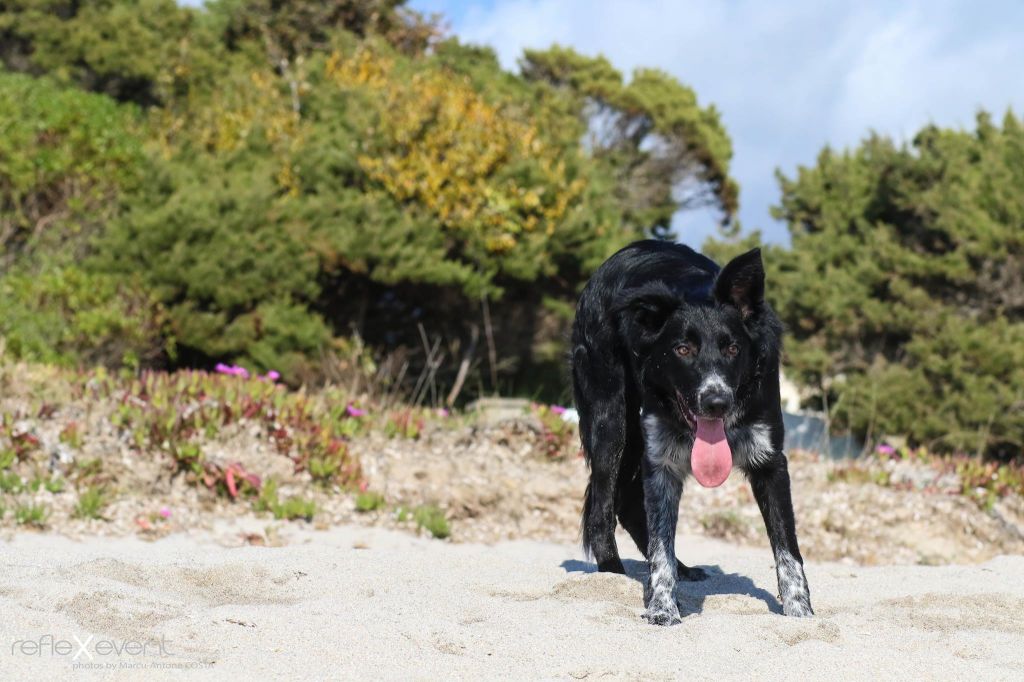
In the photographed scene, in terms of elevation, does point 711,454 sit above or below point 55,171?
below

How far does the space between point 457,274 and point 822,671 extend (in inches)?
641

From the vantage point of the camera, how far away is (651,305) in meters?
4.82

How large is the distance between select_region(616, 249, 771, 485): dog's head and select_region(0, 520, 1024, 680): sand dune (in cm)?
76

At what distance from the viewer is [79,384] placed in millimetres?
9086

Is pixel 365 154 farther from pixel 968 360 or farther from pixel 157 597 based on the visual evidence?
pixel 157 597

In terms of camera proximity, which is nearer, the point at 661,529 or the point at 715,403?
the point at 715,403

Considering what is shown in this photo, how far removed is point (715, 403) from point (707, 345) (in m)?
0.27

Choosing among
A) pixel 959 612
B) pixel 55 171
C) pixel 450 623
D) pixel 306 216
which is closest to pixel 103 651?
pixel 450 623

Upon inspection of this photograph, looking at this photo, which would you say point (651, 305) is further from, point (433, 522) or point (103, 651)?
point (433, 522)

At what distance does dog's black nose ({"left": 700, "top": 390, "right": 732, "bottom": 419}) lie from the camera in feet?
14.9

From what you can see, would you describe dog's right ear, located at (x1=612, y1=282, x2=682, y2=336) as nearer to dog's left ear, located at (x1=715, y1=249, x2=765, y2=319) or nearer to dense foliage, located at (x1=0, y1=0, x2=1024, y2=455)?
dog's left ear, located at (x1=715, y1=249, x2=765, y2=319)

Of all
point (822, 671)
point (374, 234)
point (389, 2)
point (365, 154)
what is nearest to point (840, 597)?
point (822, 671)

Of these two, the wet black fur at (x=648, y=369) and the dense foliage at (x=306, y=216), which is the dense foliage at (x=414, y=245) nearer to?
the dense foliage at (x=306, y=216)

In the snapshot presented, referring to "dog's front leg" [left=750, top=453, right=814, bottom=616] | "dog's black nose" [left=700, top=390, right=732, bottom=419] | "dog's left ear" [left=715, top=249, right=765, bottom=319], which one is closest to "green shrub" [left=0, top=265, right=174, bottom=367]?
"dog's front leg" [left=750, top=453, right=814, bottom=616]
